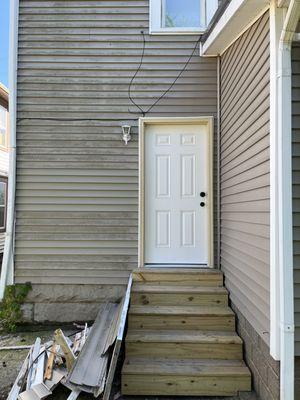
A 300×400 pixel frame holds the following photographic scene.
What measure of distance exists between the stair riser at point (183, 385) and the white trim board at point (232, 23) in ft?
10.2

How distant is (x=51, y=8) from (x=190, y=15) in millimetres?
1878

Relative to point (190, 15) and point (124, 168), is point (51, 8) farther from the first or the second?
point (124, 168)

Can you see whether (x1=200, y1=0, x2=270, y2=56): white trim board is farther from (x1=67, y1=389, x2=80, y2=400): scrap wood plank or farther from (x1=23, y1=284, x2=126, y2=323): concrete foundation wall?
(x1=67, y1=389, x2=80, y2=400): scrap wood plank

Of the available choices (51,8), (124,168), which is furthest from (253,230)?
(51,8)

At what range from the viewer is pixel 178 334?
123 inches

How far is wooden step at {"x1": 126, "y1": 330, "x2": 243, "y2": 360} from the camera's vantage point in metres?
2.95

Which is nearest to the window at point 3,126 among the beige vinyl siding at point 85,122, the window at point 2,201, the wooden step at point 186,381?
the window at point 2,201

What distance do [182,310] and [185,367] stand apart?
1.96ft

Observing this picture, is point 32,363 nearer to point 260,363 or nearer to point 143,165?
point 260,363

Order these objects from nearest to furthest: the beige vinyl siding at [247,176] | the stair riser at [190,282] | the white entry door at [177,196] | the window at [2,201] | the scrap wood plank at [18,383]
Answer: the beige vinyl siding at [247,176]
the scrap wood plank at [18,383]
the stair riser at [190,282]
the white entry door at [177,196]
the window at [2,201]

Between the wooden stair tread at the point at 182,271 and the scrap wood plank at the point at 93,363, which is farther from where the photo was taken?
the wooden stair tread at the point at 182,271

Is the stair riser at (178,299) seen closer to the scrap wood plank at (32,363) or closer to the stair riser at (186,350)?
the stair riser at (186,350)

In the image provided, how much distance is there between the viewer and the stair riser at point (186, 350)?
9.67 ft

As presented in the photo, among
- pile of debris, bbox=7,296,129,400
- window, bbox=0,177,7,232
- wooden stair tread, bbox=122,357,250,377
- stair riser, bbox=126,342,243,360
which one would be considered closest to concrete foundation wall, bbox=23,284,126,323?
pile of debris, bbox=7,296,129,400
